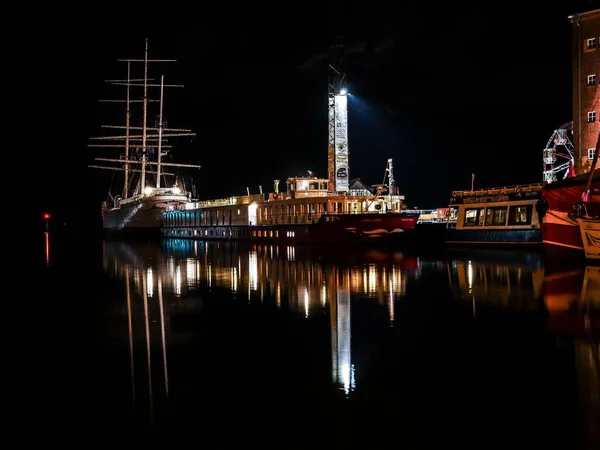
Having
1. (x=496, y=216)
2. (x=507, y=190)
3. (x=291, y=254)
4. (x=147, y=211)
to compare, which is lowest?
(x=291, y=254)

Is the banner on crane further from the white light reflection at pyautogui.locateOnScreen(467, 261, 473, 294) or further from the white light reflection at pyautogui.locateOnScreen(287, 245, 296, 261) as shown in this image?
the white light reflection at pyautogui.locateOnScreen(467, 261, 473, 294)

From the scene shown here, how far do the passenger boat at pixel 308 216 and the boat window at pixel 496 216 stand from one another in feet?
14.7

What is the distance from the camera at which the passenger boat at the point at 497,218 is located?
3397cm

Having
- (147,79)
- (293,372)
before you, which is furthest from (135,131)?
(293,372)

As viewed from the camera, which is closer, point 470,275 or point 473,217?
point 470,275

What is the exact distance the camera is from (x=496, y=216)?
3638cm

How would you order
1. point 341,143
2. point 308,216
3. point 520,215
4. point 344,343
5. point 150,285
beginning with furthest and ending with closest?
point 341,143 < point 308,216 < point 520,215 < point 150,285 < point 344,343

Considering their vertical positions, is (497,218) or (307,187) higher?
(307,187)

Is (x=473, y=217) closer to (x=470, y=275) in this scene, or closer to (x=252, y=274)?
(x=470, y=275)

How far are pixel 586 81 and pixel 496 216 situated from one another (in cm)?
1163

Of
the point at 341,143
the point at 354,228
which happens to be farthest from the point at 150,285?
the point at 341,143

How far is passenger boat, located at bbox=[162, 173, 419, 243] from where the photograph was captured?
129ft

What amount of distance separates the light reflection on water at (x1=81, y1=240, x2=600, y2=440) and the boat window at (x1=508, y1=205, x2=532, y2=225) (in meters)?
11.6

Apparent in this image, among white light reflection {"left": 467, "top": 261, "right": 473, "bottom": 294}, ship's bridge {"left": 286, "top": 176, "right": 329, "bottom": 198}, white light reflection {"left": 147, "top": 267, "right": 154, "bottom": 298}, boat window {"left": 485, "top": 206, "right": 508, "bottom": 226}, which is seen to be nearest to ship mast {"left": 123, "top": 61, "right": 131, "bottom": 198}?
ship's bridge {"left": 286, "top": 176, "right": 329, "bottom": 198}
